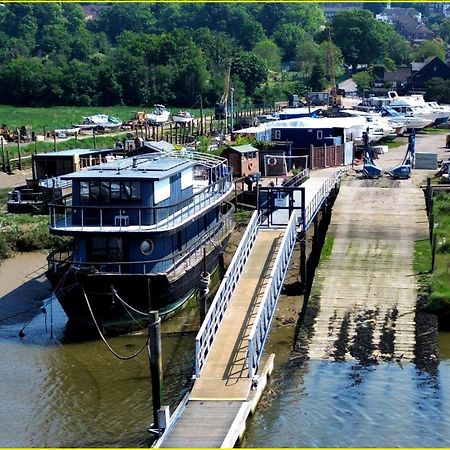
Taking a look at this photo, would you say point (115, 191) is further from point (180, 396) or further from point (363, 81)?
point (363, 81)

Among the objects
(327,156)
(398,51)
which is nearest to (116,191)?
(327,156)

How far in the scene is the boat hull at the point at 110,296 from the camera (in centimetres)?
3403

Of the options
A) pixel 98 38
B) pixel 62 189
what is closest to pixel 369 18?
pixel 98 38

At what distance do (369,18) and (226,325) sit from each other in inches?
4796

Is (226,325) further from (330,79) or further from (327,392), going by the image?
(330,79)

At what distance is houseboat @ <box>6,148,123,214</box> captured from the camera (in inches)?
2019

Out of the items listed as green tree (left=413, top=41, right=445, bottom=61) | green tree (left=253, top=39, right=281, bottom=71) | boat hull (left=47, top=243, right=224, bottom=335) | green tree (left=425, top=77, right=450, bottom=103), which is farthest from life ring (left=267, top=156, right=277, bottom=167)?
green tree (left=253, top=39, right=281, bottom=71)

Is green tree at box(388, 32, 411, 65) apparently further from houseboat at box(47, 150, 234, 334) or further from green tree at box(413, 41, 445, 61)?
houseboat at box(47, 150, 234, 334)

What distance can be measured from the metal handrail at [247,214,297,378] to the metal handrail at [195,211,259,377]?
1210mm

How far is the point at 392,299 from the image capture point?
1407 inches

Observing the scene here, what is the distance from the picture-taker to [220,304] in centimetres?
3156

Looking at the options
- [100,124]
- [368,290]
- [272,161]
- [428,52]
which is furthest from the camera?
[428,52]

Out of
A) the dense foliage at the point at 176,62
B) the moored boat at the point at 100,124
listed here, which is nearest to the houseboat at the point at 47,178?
the moored boat at the point at 100,124

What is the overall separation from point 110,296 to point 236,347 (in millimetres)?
5845
